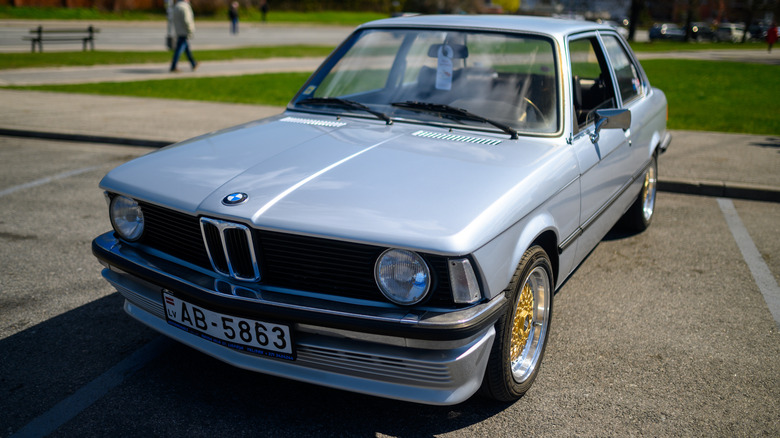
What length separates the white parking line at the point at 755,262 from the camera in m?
3.96

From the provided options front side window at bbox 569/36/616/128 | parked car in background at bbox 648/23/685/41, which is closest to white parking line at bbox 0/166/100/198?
front side window at bbox 569/36/616/128

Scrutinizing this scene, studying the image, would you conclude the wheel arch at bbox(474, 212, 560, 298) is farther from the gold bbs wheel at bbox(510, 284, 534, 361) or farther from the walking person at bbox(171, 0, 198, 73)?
the walking person at bbox(171, 0, 198, 73)

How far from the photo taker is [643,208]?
16.8ft

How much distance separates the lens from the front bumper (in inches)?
90.4

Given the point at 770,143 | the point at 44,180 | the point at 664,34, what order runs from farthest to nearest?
the point at 664,34 → the point at 770,143 → the point at 44,180

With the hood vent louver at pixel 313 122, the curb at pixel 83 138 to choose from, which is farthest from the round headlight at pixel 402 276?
the curb at pixel 83 138

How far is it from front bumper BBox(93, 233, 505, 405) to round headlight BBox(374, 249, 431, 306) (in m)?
0.06

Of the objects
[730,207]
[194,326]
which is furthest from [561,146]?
[730,207]

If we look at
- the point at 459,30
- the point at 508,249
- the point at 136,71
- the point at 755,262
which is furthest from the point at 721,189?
the point at 136,71

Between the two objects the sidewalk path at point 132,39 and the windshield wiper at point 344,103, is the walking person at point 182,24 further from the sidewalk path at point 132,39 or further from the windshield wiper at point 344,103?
the windshield wiper at point 344,103

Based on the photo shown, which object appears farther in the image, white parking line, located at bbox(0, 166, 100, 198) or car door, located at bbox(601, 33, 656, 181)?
white parking line, located at bbox(0, 166, 100, 198)

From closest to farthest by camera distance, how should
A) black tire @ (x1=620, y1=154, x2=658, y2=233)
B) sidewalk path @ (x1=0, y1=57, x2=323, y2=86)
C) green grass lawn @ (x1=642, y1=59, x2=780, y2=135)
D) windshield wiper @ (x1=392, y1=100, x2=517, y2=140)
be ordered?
windshield wiper @ (x1=392, y1=100, x2=517, y2=140)
black tire @ (x1=620, y1=154, x2=658, y2=233)
green grass lawn @ (x1=642, y1=59, x2=780, y2=135)
sidewalk path @ (x1=0, y1=57, x2=323, y2=86)

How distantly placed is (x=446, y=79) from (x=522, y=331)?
156cm

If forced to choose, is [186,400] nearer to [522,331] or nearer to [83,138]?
[522,331]
